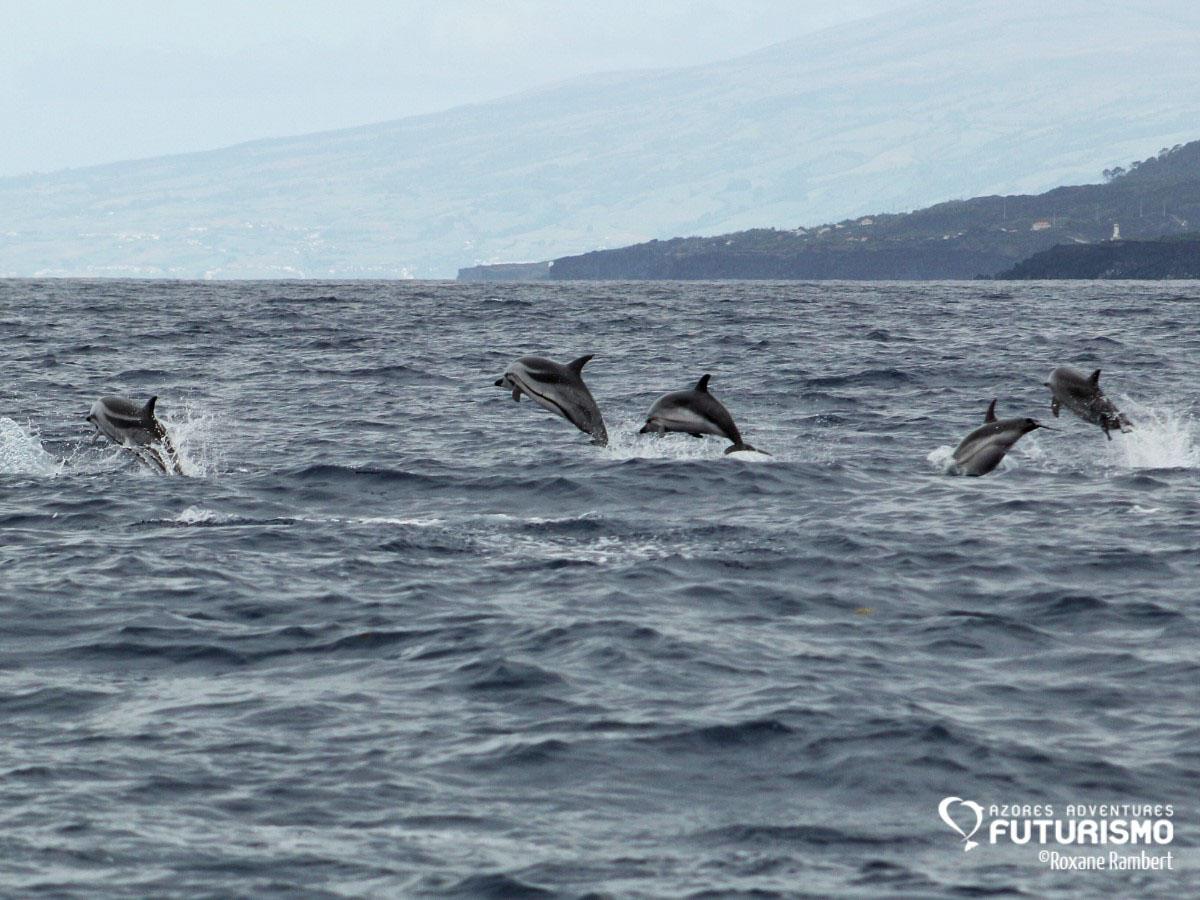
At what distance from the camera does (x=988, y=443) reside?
20922 mm

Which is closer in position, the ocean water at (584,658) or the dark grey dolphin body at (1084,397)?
the ocean water at (584,658)

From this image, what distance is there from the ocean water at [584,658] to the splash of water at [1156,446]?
0.12 meters

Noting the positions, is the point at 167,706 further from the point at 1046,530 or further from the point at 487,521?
the point at 1046,530

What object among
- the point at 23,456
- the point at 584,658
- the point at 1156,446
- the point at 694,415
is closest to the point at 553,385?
the point at 694,415

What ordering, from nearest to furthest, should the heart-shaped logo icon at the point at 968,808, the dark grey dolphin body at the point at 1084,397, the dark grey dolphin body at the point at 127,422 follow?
the heart-shaped logo icon at the point at 968,808 < the dark grey dolphin body at the point at 127,422 < the dark grey dolphin body at the point at 1084,397

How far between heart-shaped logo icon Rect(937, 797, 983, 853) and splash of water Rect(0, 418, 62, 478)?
1586 cm

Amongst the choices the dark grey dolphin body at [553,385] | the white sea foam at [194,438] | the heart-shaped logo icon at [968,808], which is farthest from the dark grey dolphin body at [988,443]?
the heart-shaped logo icon at [968,808]

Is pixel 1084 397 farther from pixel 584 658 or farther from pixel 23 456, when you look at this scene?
pixel 23 456

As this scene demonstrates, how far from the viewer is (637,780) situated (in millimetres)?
9945

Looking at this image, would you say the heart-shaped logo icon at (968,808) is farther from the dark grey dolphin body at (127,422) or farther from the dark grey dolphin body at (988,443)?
the dark grey dolphin body at (127,422)

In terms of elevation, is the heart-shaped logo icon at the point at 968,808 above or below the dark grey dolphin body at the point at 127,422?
below

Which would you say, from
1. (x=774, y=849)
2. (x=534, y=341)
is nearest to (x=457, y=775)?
(x=774, y=849)

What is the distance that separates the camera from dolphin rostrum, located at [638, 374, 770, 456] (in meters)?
19.7

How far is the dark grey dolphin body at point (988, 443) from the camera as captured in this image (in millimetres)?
19969
